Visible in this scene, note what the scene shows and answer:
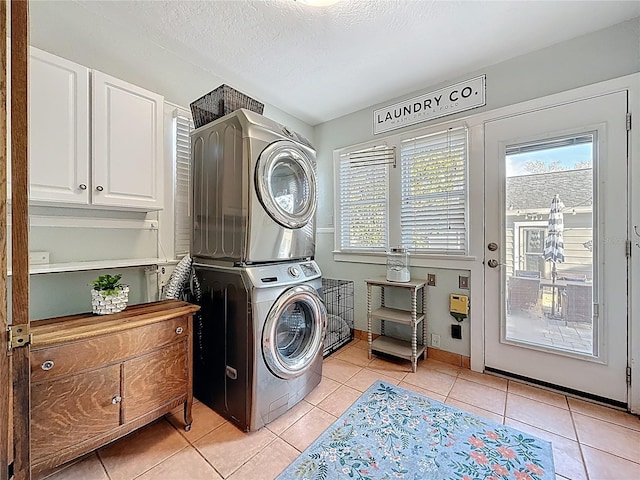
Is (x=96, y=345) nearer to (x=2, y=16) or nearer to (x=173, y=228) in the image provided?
(x=173, y=228)

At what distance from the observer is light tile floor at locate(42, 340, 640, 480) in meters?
1.36

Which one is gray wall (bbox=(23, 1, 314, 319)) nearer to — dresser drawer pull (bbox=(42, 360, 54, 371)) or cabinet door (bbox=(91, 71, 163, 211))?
cabinet door (bbox=(91, 71, 163, 211))

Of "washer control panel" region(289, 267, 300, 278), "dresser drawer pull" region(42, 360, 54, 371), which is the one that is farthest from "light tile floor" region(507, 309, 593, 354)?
"dresser drawer pull" region(42, 360, 54, 371)

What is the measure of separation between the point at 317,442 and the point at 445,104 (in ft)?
9.20

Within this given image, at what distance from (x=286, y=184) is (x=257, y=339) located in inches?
40.7

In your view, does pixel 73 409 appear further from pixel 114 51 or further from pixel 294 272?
pixel 114 51

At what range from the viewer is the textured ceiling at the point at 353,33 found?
1.69 meters

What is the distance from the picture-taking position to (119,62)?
1.85 m

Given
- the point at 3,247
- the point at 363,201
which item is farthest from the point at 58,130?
the point at 363,201

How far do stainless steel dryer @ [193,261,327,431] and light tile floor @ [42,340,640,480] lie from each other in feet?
0.39

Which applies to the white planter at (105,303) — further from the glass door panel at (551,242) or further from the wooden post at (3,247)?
the glass door panel at (551,242)

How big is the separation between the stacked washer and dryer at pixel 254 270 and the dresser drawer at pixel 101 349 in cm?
31

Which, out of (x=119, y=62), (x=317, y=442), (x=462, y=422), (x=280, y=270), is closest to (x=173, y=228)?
(x=280, y=270)

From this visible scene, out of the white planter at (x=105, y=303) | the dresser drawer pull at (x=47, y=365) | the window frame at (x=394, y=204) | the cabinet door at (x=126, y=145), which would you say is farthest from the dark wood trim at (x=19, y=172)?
the window frame at (x=394, y=204)
